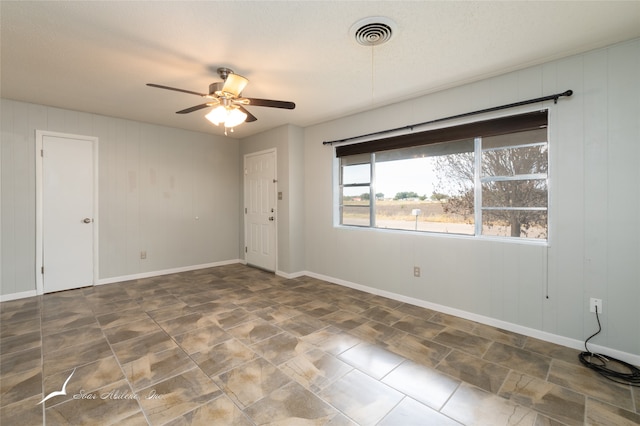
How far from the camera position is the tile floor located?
171cm

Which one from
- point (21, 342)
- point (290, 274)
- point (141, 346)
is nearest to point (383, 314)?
point (290, 274)

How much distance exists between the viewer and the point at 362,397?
186 centimetres

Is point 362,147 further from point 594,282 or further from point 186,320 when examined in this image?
point 186,320

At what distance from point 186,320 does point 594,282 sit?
3.75 m

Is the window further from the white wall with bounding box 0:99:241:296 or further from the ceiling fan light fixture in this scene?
the white wall with bounding box 0:99:241:296

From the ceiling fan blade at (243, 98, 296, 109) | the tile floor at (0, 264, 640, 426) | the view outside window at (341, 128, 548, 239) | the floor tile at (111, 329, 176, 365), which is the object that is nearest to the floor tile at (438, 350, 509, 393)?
the tile floor at (0, 264, 640, 426)

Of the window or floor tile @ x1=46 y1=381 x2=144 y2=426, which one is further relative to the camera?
the window

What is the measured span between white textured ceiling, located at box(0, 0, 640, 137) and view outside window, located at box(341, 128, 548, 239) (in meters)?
0.71

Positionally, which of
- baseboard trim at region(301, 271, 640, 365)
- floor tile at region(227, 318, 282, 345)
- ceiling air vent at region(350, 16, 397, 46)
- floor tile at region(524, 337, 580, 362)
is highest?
ceiling air vent at region(350, 16, 397, 46)

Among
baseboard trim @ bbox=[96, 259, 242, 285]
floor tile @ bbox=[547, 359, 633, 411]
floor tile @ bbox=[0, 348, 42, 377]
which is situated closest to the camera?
floor tile @ bbox=[547, 359, 633, 411]

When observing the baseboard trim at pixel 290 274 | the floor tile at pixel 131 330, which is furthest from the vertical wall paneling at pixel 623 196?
the floor tile at pixel 131 330

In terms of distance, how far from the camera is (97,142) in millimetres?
4281

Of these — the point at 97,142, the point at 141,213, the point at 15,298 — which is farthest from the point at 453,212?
the point at 15,298

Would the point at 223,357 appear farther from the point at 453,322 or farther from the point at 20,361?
the point at 453,322
